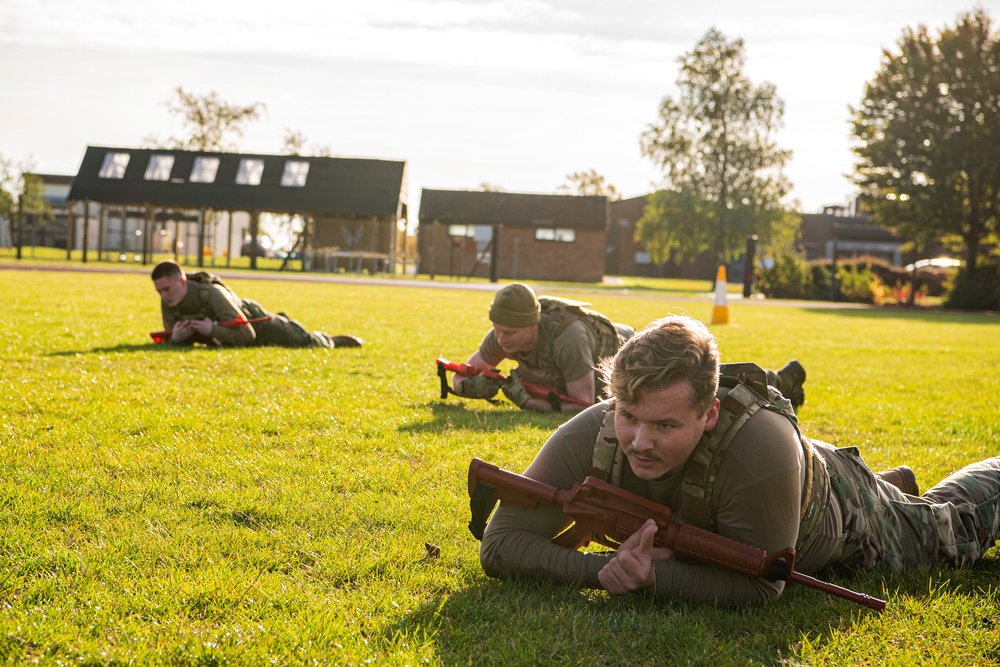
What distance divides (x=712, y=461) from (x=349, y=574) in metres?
1.58

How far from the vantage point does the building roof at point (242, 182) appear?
170 feet

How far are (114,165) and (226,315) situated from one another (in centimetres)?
4702

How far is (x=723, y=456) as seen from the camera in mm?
3537

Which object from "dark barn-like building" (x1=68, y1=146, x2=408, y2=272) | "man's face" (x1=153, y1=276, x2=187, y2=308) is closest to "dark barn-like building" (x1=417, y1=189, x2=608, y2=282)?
"dark barn-like building" (x1=68, y1=146, x2=408, y2=272)

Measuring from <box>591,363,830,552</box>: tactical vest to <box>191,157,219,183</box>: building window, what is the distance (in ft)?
174

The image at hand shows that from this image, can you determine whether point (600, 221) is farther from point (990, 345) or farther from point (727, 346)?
point (727, 346)

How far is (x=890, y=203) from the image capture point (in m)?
40.3

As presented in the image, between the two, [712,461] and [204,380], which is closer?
[712,461]

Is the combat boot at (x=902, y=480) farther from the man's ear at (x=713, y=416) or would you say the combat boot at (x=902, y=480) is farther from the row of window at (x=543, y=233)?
A: the row of window at (x=543, y=233)

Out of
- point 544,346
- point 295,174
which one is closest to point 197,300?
point 544,346

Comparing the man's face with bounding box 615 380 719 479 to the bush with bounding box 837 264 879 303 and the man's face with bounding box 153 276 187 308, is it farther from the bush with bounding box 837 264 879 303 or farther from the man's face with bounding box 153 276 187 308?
the bush with bounding box 837 264 879 303

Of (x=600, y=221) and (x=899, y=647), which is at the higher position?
(x=600, y=221)

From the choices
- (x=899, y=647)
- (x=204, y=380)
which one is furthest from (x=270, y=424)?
(x=899, y=647)

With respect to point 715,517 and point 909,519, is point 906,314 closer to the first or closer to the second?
point 909,519
